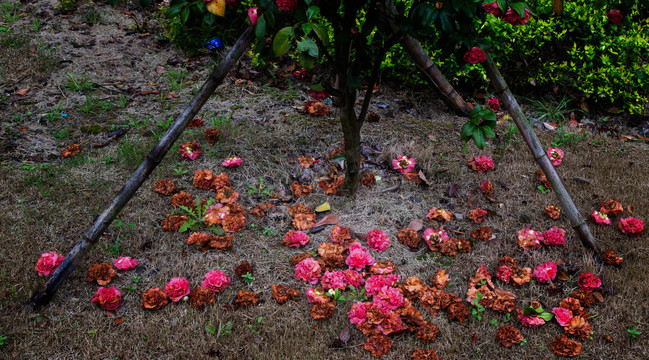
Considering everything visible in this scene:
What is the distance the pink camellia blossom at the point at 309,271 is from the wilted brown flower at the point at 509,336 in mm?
882

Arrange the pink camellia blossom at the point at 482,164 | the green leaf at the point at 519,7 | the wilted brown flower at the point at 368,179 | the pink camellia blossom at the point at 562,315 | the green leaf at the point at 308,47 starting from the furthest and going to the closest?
1. the pink camellia blossom at the point at 482,164
2. the wilted brown flower at the point at 368,179
3. the pink camellia blossom at the point at 562,315
4. the green leaf at the point at 519,7
5. the green leaf at the point at 308,47

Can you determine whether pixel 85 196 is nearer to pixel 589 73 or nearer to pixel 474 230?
pixel 474 230

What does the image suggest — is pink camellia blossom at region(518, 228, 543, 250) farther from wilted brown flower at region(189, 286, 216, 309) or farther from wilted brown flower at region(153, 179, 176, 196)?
wilted brown flower at region(153, 179, 176, 196)

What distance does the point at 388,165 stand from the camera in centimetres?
291

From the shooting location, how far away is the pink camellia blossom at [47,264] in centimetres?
203

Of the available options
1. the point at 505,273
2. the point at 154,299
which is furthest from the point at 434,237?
the point at 154,299

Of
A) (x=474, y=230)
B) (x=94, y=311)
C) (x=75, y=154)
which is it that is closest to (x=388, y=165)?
(x=474, y=230)

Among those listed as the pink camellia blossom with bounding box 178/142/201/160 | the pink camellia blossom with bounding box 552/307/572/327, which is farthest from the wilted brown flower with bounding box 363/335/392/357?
the pink camellia blossom with bounding box 178/142/201/160

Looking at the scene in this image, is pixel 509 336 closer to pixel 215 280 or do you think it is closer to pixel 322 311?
pixel 322 311

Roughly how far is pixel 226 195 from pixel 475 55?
1.60 metres

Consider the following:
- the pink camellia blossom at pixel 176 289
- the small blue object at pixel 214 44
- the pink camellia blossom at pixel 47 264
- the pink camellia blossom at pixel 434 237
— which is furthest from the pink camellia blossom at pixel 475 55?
the small blue object at pixel 214 44

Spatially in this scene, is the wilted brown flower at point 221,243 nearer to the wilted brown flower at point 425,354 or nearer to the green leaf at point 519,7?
the wilted brown flower at point 425,354

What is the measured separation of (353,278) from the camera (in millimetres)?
2090

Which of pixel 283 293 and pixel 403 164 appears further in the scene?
pixel 403 164
